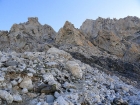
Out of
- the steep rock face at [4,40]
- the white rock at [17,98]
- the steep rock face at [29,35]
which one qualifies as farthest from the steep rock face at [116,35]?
the white rock at [17,98]

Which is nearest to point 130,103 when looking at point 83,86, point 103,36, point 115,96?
point 115,96

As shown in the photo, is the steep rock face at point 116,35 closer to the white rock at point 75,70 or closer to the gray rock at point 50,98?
the white rock at point 75,70

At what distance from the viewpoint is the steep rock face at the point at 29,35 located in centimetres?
2558

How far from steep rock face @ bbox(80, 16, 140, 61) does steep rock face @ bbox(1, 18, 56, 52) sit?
5.95m

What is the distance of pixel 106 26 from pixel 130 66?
65.4 feet

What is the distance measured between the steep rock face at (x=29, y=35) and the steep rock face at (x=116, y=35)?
234 inches

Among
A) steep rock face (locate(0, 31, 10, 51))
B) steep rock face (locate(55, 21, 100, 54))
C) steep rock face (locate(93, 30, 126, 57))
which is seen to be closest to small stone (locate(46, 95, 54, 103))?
steep rock face (locate(55, 21, 100, 54))

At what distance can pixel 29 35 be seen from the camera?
28.8m

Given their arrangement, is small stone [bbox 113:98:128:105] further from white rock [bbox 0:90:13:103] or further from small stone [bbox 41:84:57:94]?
white rock [bbox 0:90:13:103]

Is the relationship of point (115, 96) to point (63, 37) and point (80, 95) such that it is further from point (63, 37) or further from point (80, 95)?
point (63, 37)

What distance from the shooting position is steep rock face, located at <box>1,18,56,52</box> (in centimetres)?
2558

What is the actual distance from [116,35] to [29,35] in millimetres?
15309

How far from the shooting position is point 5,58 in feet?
23.2

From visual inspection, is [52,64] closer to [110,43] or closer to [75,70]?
[75,70]
